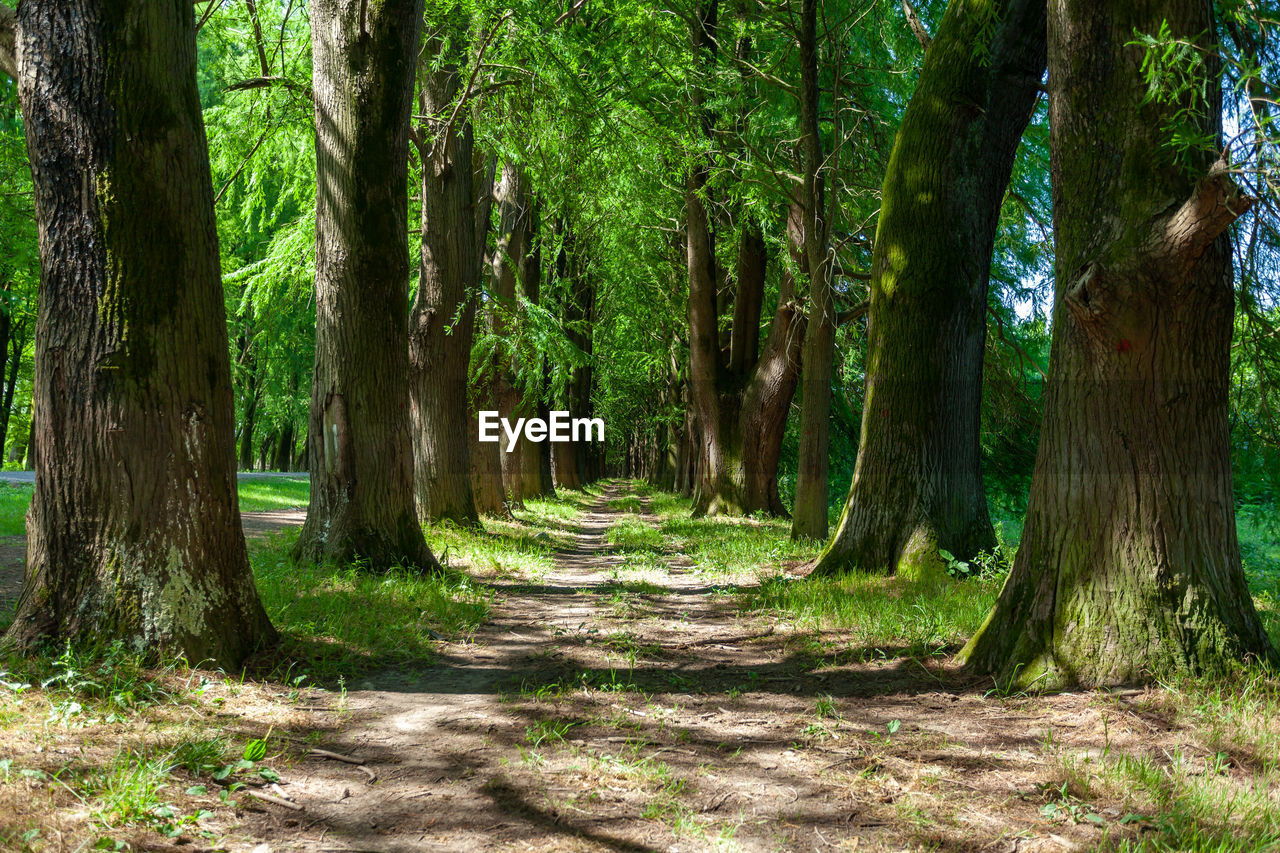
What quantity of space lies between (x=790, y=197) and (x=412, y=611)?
7.14 metres

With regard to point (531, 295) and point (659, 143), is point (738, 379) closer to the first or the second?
point (531, 295)

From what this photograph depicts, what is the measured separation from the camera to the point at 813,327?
419 inches

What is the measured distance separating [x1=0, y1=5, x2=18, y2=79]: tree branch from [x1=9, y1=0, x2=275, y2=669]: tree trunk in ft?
0.44

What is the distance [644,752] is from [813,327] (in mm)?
7580

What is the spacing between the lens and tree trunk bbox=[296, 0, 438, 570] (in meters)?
7.89

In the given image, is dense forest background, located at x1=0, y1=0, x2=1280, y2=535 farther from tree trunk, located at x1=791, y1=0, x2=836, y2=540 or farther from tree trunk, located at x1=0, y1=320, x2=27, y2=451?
tree trunk, located at x1=0, y1=320, x2=27, y2=451

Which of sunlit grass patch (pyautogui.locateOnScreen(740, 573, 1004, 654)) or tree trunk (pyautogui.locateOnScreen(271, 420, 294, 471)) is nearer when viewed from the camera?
sunlit grass patch (pyautogui.locateOnScreen(740, 573, 1004, 654))

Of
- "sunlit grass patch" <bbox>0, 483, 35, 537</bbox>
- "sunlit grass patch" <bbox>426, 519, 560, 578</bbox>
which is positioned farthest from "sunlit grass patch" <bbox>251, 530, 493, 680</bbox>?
"sunlit grass patch" <bbox>0, 483, 35, 537</bbox>

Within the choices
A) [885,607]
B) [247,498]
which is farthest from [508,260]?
[885,607]

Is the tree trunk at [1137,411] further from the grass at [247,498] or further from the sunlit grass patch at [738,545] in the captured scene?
the grass at [247,498]

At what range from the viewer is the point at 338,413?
8133mm

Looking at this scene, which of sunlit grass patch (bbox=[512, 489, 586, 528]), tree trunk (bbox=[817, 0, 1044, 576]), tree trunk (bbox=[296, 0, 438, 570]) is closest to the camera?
tree trunk (bbox=[817, 0, 1044, 576])

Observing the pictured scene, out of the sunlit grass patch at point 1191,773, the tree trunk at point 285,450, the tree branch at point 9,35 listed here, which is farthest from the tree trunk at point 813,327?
the tree trunk at point 285,450

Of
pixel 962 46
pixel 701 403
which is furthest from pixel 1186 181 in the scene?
pixel 701 403
